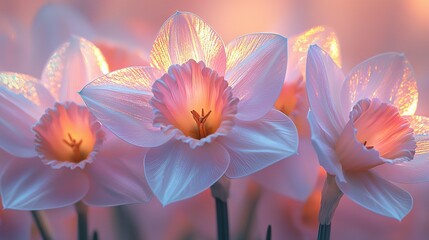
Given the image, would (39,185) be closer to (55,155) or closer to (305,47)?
(55,155)

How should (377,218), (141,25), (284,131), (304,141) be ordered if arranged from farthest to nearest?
1. (141,25)
2. (377,218)
3. (304,141)
4. (284,131)

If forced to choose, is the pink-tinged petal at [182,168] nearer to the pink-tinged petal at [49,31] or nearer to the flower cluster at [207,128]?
the flower cluster at [207,128]

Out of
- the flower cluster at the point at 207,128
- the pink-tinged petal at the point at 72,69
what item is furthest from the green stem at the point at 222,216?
the pink-tinged petal at the point at 72,69

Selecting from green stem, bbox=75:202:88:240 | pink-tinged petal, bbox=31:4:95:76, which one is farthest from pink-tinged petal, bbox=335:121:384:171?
pink-tinged petal, bbox=31:4:95:76

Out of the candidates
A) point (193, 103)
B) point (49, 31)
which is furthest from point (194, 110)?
point (49, 31)

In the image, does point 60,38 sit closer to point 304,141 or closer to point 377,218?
point 304,141

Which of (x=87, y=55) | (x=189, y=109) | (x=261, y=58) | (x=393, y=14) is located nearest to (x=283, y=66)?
(x=261, y=58)
